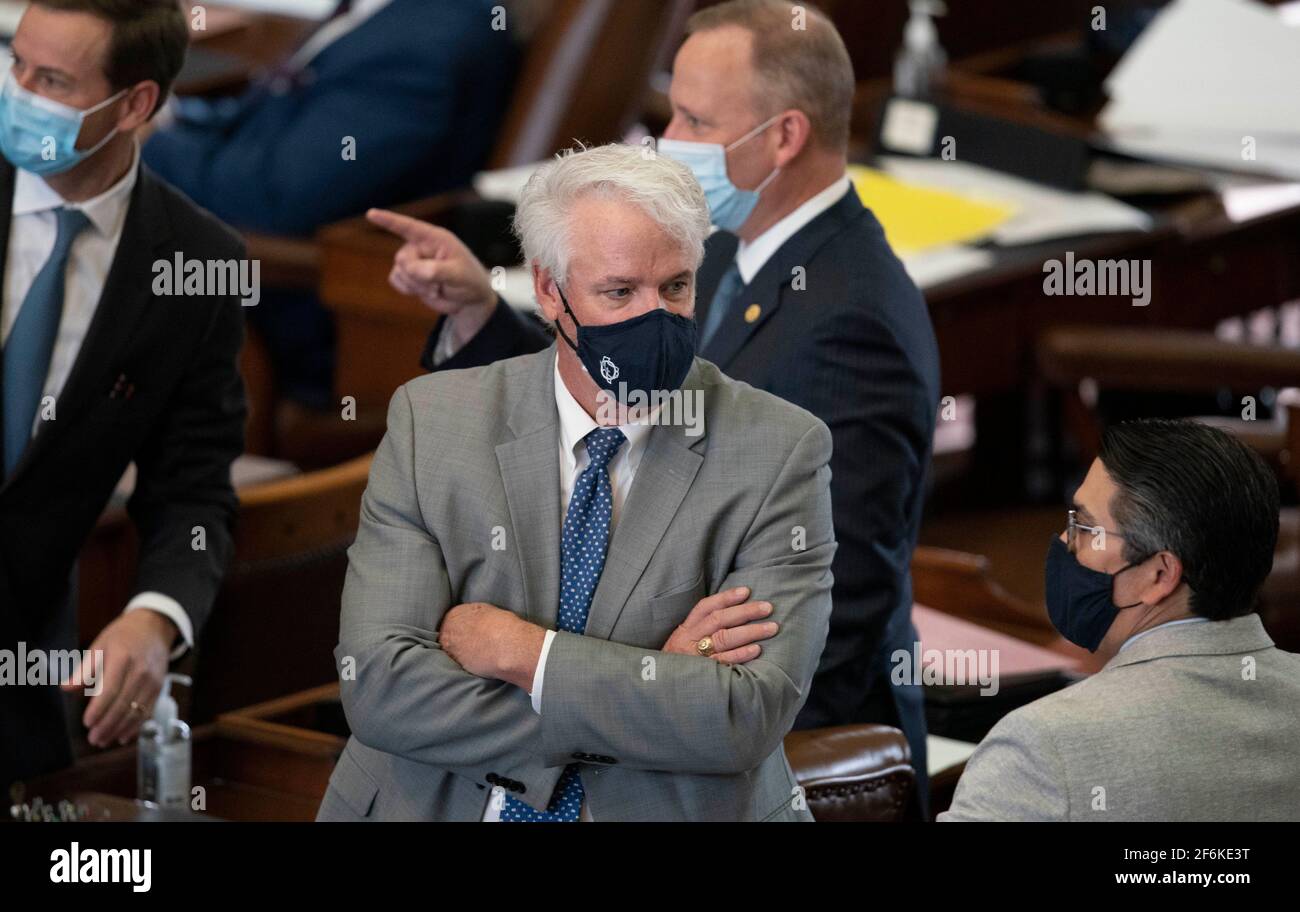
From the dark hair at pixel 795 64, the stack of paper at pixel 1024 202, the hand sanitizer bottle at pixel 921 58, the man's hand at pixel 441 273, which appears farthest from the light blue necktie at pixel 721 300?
the hand sanitizer bottle at pixel 921 58

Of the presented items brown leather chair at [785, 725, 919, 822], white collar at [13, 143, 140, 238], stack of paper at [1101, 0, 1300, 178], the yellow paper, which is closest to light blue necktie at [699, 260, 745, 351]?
brown leather chair at [785, 725, 919, 822]

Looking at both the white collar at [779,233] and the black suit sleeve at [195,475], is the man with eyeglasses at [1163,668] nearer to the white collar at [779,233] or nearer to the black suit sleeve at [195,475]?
the white collar at [779,233]

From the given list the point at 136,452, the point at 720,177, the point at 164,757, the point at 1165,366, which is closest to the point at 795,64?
the point at 720,177

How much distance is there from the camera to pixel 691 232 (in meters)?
2.26

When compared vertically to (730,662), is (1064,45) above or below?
above

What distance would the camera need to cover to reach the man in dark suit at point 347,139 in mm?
5164

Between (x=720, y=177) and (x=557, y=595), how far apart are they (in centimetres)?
92

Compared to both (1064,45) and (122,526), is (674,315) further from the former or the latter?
(1064,45)

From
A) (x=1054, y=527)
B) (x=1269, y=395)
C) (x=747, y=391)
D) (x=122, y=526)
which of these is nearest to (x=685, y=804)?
(x=747, y=391)

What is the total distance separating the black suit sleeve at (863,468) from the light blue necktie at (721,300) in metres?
0.23

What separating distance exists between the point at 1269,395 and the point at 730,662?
3.21 metres

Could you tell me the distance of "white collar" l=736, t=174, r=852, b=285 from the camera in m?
3.03

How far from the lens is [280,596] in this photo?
11.3 ft

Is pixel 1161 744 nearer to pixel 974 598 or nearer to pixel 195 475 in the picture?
pixel 195 475
